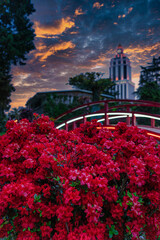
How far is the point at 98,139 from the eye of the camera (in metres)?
2.14

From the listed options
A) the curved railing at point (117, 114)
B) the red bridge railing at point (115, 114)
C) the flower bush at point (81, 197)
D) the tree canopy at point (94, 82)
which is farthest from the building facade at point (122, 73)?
the flower bush at point (81, 197)

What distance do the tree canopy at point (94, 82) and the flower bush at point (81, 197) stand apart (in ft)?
47.2

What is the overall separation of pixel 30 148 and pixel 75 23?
41.3 feet

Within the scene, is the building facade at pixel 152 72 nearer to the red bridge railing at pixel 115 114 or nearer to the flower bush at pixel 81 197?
the red bridge railing at pixel 115 114

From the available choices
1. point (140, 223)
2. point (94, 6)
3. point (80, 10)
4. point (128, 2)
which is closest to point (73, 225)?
point (140, 223)

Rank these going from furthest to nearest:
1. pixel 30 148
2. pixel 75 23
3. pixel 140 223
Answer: pixel 75 23, pixel 30 148, pixel 140 223

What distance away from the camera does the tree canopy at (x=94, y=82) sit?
16.1m

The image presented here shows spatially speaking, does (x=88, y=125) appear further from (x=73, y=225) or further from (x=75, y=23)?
(x=75, y=23)

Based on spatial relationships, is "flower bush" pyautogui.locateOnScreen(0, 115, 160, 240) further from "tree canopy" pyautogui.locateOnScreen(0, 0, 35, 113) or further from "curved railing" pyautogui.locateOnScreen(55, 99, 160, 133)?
"tree canopy" pyautogui.locateOnScreen(0, 0, 35, 113)

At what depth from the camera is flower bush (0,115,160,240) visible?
1133 mm

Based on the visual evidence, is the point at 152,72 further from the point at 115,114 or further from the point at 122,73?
the point at 122,73

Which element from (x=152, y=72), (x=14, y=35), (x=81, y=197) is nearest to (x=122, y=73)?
(x=152, y=72)

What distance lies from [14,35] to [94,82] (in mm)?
9239

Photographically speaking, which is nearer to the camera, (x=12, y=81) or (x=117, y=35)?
(x=117, y=35)
